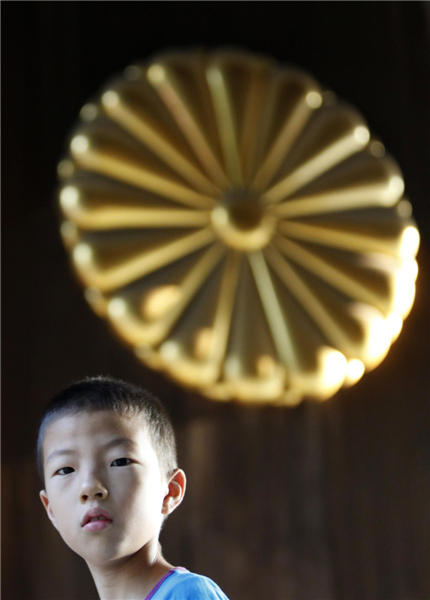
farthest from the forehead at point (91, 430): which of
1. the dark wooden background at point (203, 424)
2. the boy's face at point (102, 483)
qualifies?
the dark wooden background at point (203, 424)

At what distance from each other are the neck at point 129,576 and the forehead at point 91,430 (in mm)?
82

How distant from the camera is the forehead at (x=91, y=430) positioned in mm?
509

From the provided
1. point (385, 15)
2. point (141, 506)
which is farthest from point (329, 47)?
point (141, 506)

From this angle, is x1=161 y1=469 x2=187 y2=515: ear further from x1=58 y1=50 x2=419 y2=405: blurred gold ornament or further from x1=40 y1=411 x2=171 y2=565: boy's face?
x1=58 y1=50 x2=419 y2=405: blurred gold ornament

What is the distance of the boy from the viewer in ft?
1.59

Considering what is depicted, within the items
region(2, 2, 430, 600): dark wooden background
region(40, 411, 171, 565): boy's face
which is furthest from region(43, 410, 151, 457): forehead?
region(2, 2, 430, 600): dark wooden background

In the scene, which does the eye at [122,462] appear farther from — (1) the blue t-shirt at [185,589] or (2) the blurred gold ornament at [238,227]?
(2) the blurred gold ornament at [238,227]

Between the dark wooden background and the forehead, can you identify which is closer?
the forehead

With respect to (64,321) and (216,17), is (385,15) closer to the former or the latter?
(216,17)

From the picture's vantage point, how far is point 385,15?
61.3 inches

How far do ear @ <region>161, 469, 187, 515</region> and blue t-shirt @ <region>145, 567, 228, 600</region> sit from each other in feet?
0.19

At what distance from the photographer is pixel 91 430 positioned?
1.68 ft

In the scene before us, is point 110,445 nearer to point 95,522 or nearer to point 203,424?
point 95,522

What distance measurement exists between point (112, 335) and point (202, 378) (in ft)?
0.55
